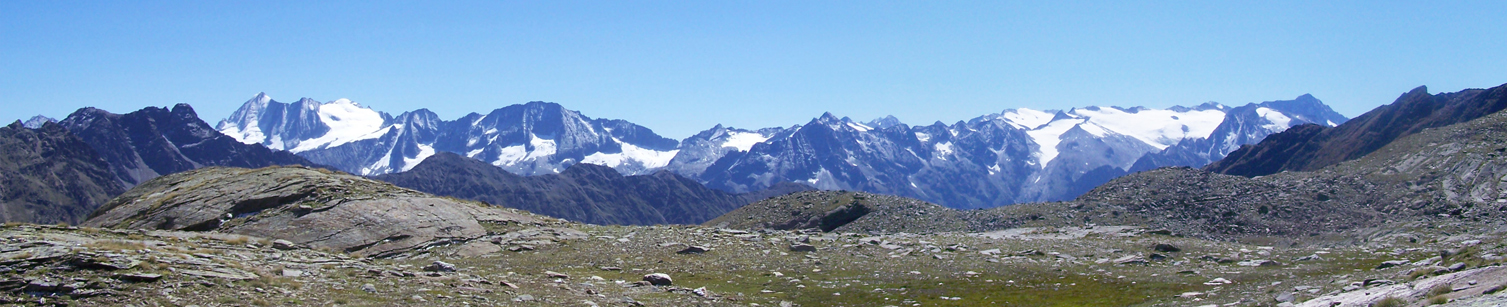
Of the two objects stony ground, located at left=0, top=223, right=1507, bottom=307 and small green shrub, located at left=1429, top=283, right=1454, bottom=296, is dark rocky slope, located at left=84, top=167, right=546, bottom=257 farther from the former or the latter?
small green shrub, located at left=1429, top=283, right=1454, bottom=296

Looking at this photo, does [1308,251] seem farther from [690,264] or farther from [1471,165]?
[1471,165]

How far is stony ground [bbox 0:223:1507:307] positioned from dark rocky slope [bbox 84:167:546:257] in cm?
279

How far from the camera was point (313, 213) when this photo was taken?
44.2m

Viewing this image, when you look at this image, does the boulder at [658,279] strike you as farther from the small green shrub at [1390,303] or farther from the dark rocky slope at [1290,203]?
the dark rocky slope at [1290,203]

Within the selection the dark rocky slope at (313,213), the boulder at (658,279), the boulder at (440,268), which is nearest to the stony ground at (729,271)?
the boulder at (440,268)

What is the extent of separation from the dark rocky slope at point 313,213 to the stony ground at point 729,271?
2787mm

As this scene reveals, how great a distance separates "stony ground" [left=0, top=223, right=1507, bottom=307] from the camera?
937 inches

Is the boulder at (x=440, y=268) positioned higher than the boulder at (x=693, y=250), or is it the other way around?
the boulder at (x=440, y=268)

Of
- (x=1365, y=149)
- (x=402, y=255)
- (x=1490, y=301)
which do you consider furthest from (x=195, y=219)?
(x=1365, y=149)

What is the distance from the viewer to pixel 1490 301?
19281mm

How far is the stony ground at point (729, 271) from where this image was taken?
78.1ft

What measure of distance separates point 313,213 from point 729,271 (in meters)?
22.2

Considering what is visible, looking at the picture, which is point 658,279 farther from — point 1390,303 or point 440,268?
point 1390,303

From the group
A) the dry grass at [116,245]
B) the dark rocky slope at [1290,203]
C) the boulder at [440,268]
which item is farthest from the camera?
the dark rocky slope at [1290,203]
